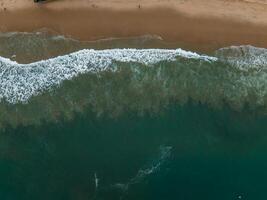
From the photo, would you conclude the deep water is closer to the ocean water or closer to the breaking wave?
the ocean water

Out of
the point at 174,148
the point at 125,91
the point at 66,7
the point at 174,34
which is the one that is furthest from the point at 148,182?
the point at 66,7

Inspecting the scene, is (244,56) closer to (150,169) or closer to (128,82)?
(128,82)

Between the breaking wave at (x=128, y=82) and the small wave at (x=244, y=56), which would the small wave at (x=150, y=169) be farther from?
the small wave at (x=244, y=56)

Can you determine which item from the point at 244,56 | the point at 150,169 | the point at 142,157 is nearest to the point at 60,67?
the point at 142,157

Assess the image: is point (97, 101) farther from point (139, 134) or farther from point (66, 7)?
point (66, 7)

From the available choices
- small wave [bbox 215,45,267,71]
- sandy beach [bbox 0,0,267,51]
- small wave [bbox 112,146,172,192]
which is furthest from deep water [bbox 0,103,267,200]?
sandy beach [bbox 0,0,267,51]
